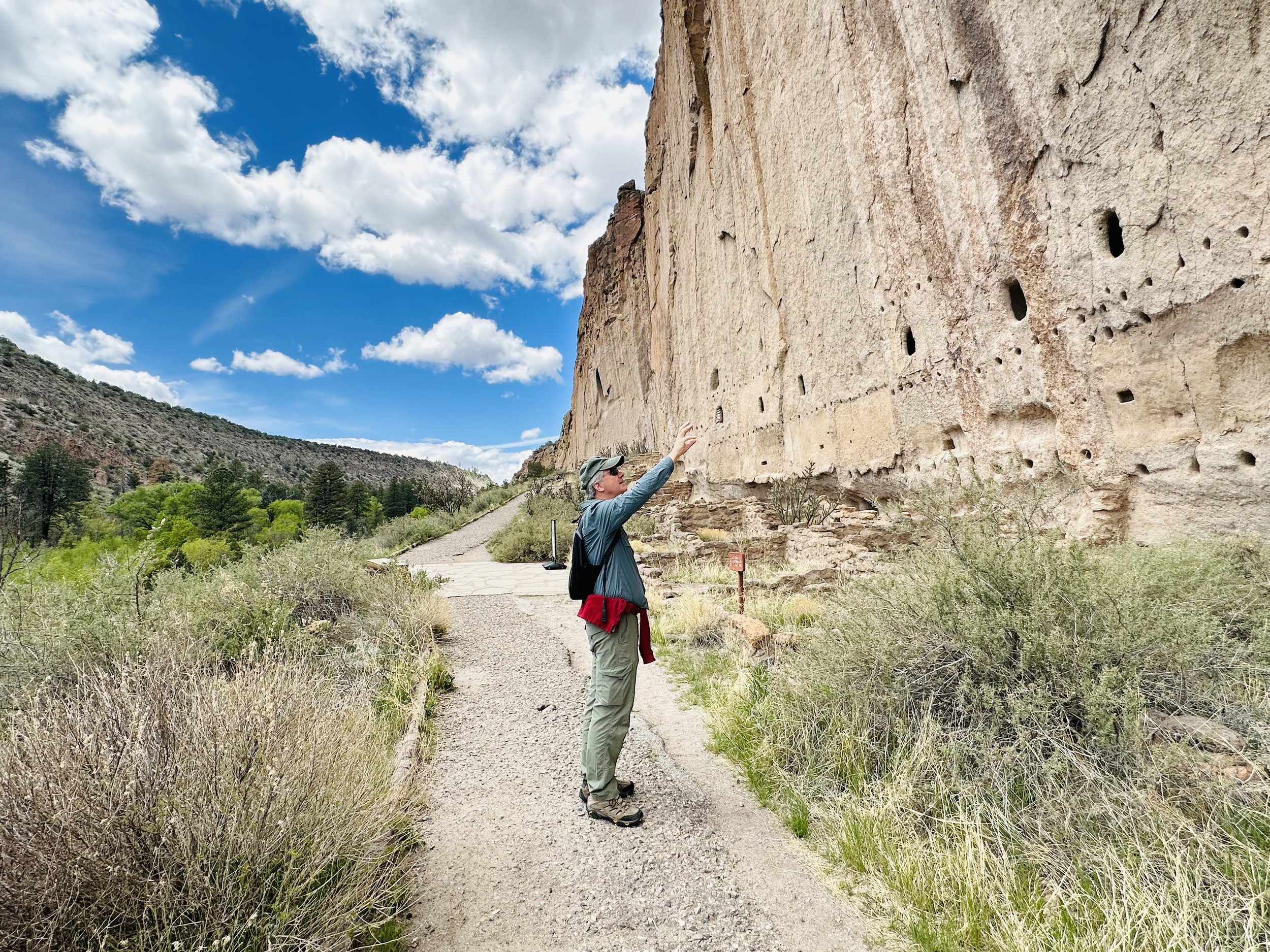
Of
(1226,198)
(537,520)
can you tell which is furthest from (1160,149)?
(537,520)

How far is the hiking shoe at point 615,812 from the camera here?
3.05 metres

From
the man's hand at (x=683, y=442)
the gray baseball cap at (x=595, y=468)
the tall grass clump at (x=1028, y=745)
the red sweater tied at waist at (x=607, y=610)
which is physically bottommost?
the tall grass clump at (x=1028, y=745)

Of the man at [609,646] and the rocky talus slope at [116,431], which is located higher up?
the rocky talus slope at [116,431]

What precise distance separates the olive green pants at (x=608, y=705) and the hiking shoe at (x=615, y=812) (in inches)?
1.4

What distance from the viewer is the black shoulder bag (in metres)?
3.22

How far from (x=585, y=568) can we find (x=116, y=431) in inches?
2774

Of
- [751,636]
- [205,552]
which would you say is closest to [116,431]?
[205,552]

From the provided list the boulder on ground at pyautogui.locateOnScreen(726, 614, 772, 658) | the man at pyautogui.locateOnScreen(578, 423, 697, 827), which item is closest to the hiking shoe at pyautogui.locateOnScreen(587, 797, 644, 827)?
the man at pyautogui.locateOnScreen(578, 423, 697, 827)

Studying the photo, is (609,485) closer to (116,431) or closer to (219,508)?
(219,508)

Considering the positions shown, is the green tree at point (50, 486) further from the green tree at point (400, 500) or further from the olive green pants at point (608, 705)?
the olive green pants at point (608, 705)

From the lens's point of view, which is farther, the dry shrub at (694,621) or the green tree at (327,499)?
the green tree at (327,499)

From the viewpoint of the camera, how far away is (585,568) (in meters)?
3.24

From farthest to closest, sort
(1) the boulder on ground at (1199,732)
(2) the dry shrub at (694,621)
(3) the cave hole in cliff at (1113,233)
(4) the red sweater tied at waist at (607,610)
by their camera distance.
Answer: (3) the cave hole in cliff at (1113,233) → (2) the dry shrub at (694,621) → (4) the red sweater tied at waist at (607,610) → (1) the boulder on ground at (1199,732)

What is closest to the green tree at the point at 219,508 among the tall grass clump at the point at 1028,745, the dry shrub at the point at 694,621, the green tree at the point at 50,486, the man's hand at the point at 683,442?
the green tree at the point at 50,486
